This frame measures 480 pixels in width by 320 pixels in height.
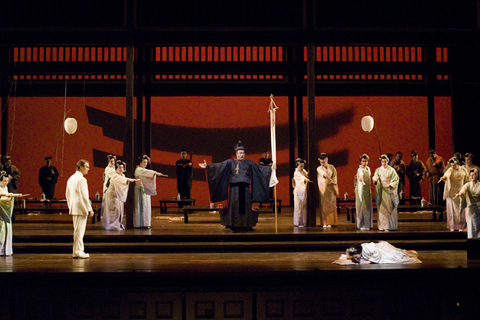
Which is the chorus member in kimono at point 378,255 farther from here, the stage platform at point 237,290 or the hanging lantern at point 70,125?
the hanging lantern at point 70,125

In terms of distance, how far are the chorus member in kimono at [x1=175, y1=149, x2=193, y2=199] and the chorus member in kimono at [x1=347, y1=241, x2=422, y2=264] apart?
6614mm

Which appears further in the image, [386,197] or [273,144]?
[386,197]

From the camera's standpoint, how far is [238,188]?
308 inches

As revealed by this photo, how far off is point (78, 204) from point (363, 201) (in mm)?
4512

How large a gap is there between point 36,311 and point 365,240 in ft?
15.1

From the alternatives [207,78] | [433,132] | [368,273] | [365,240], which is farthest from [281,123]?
[368,273]

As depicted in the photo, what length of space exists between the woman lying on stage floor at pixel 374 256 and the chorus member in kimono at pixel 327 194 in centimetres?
242

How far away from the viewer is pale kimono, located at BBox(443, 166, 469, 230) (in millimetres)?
7605

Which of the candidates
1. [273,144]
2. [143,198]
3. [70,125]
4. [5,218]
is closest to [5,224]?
[5,218]

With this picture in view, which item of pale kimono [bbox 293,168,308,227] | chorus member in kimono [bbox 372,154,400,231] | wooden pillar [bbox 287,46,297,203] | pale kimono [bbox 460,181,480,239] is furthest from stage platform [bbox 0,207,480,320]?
wooden pillar [bbox 287,46,297,203]

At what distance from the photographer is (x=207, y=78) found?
12.1 m

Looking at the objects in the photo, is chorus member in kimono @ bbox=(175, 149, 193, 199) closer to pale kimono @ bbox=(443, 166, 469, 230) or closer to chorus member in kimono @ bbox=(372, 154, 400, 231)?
chorus member in kimono @ bbox=(372, 154, 400, 231)

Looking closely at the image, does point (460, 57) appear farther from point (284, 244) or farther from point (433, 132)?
point (284, 244)

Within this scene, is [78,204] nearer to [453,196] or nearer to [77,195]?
[77,195]
